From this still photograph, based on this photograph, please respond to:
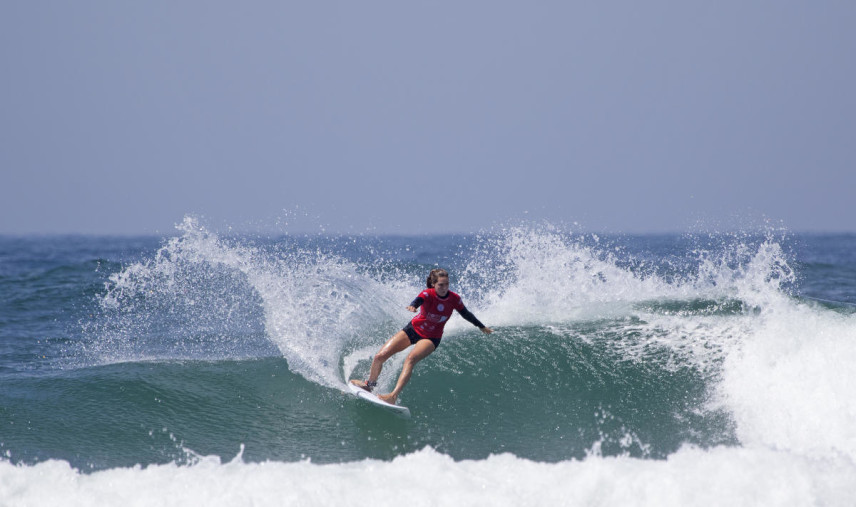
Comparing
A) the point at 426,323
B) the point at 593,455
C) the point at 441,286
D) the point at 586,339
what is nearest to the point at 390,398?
the point at 426,323

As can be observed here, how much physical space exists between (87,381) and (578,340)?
21.9ft

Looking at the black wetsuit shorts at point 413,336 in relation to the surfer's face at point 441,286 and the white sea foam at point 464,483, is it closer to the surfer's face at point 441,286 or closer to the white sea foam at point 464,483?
the surfer's face at point 441,286

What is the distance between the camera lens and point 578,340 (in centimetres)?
965

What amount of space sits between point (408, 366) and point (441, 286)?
3.26 feet

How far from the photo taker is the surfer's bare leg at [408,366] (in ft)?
24.6

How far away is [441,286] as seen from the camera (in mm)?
7684

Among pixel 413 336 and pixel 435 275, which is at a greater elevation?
pixel 435 275

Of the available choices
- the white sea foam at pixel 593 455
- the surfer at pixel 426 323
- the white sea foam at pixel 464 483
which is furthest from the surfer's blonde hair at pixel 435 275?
the white sea foam at pixel 464 483

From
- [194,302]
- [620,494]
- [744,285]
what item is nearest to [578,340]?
[744,285]

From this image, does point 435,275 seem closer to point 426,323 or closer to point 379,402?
point 426,323

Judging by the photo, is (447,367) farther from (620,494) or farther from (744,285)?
(744,285)

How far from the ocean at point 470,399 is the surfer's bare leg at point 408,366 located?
212 millimetres

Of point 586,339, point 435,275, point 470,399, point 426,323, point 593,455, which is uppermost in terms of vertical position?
point 435,275

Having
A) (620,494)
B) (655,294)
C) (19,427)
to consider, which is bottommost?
(19,427)
